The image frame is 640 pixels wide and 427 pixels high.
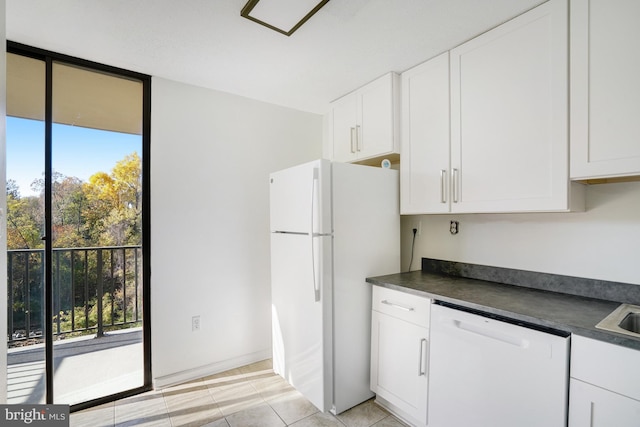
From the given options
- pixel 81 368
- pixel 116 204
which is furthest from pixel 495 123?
pixel 81 368

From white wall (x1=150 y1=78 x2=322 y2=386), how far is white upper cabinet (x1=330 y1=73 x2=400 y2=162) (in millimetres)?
574

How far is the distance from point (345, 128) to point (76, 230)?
7.00 feet

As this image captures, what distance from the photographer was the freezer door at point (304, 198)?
6.32ft


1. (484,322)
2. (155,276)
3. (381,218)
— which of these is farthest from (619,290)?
(155,276)

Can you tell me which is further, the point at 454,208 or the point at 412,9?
the point at 454,208

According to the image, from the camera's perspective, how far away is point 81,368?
2.19 metres

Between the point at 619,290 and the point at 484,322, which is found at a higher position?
the point at 619,290

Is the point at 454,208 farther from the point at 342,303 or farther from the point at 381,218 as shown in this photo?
the point at 342,303

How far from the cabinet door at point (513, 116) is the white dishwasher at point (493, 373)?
2.10 ft

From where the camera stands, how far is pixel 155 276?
229 centimetres

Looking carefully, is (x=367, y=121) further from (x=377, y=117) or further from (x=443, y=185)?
(x=443, y=185)

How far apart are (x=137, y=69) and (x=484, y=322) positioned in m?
2.73

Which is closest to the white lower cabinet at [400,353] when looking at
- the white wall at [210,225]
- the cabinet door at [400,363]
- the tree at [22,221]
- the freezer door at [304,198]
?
the cabinet door at [400,363]

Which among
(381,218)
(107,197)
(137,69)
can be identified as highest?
(137,69)
